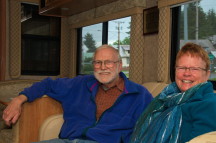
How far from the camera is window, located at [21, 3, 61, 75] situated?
20.1 ft

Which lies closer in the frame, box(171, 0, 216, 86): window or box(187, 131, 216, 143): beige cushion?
box(187, 131, 216, 143): beige cushion

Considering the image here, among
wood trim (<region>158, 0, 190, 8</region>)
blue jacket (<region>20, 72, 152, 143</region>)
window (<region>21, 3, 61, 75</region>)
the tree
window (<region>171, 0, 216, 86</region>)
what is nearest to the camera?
blue jacket (<region>20, 72, 152, 143</region>)

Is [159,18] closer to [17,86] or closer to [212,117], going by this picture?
[17,86]

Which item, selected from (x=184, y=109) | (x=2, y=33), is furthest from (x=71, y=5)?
(x=184, y=109)

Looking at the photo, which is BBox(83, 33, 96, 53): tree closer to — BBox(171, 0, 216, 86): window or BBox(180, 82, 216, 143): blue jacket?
BBox(171, 0, 216, 86): window

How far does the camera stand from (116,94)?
2.07 metres

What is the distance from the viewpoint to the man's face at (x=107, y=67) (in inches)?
81.9

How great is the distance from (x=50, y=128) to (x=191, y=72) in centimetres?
124

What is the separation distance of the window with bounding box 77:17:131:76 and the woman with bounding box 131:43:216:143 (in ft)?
10.4

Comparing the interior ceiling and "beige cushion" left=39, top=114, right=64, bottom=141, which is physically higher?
the interior ceiling

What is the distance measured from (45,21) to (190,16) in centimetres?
391

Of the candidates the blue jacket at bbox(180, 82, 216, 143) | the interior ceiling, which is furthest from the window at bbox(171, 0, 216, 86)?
the blue jacket at bbox(180, 82, 216, 143)

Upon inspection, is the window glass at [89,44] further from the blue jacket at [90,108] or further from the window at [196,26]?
the blue jacket at [90,108]

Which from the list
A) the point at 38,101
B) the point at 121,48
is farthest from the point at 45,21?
the point at 38,101
